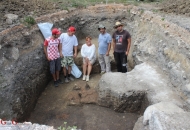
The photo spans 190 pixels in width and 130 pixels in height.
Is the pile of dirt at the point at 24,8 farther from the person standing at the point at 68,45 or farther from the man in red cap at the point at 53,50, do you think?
the person standing at the point at 68,45

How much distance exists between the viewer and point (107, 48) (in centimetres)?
767

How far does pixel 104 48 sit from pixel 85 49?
598 mm

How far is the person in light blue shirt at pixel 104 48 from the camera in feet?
24.3

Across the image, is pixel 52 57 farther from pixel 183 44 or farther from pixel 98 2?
pixel 98 2

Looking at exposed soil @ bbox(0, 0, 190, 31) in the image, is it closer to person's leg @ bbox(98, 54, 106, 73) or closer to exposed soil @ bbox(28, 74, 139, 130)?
exposed soil @ bbox(28, 74, 139, 130)

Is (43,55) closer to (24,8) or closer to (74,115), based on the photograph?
(74,115)

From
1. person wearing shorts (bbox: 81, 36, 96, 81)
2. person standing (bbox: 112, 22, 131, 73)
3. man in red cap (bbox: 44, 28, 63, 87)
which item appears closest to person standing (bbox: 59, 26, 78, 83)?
man in red cap (bbox: 44, 28, 63, 87)

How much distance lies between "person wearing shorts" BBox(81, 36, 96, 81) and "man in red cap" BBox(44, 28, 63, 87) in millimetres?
819

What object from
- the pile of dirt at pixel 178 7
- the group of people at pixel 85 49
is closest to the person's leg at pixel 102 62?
the group of people at pixel 85 49

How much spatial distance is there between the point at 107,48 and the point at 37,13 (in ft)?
10.1

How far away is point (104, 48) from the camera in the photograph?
763 cm

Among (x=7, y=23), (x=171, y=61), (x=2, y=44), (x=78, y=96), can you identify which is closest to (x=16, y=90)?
(x=2, y=44)

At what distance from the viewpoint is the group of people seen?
7.15m

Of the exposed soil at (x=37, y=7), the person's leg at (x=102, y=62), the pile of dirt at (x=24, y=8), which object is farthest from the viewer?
the exposed soil at (x=37, y=7)
